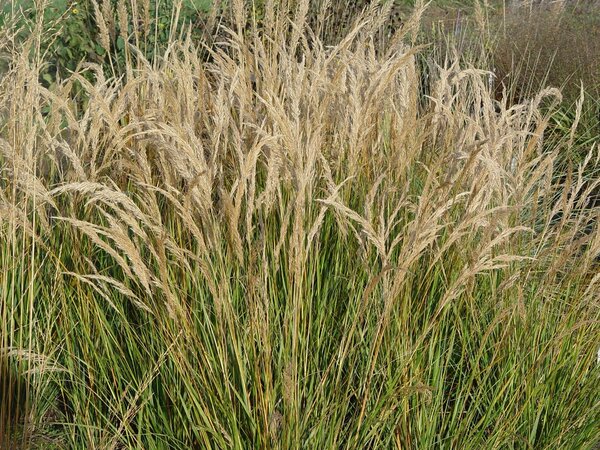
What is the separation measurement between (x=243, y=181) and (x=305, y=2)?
3.46 ft

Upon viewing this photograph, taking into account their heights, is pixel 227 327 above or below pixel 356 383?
above

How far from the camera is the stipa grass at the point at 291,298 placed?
7.24ft

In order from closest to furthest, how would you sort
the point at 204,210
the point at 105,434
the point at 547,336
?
the point at 204,210, the point at 105,434, the point at 547,336

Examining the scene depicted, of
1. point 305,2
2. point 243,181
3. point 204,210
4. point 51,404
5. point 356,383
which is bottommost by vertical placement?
point 51,404

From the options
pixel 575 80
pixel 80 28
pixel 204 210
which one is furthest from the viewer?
pixel 575 80

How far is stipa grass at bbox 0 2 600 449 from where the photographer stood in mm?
2207

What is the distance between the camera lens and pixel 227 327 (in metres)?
2.44

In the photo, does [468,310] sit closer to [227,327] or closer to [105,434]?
[227,327]

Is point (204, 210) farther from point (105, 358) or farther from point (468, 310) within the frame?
point (468, 310)

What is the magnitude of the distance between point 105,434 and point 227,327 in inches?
17.1

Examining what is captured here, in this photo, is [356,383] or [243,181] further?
[356,383]

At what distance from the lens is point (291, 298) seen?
230 cm

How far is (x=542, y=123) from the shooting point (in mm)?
2748

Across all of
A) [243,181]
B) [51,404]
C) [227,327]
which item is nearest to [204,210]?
[243,181]
